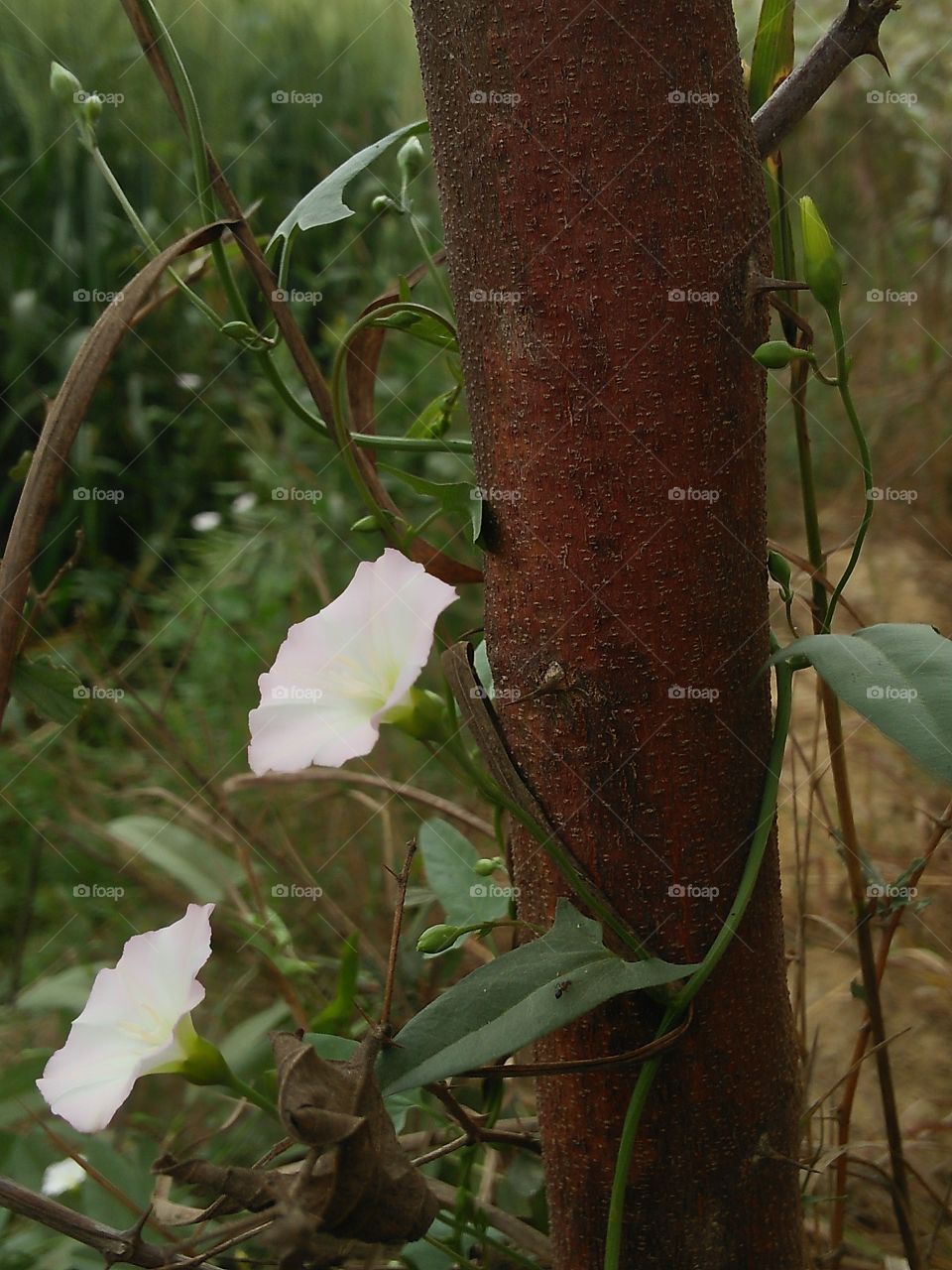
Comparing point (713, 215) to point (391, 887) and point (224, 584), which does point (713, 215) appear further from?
point (224, 584)

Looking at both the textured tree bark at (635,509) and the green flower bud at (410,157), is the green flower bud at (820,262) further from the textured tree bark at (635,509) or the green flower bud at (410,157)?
the green flower bud at (410,157)

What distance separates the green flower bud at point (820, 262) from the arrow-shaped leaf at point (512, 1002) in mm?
265

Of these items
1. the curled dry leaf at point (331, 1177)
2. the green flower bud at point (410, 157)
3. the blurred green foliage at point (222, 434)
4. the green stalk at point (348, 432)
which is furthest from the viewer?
the blurred green foliage at point (222, 434)

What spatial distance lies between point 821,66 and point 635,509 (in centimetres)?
20

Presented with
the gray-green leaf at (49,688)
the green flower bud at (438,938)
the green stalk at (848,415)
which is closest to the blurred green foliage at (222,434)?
the gray-green leaf at (49,688)

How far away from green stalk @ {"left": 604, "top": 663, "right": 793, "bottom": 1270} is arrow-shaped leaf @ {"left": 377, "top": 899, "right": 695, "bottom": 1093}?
0.02 m

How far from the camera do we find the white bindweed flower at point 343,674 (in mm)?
402

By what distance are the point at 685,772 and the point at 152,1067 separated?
0.22 metres

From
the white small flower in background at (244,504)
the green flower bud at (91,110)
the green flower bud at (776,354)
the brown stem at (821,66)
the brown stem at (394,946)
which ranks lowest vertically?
the brown stem at (394,946)

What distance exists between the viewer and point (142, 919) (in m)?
1.42

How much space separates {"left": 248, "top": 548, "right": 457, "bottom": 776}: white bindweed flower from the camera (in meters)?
0.40

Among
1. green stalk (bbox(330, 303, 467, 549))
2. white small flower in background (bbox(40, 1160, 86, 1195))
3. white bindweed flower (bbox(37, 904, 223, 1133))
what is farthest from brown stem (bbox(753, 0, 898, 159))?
white small flower in background (bbox(40, 1160, 86, 1195))

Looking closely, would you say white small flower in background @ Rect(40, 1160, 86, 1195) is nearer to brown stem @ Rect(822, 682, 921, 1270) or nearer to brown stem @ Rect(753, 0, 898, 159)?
brown stem @ Rect(822, 682, 921, 1270)

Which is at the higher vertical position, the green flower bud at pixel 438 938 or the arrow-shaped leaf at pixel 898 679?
the arrow-shaped leaf at pixel 898 679
